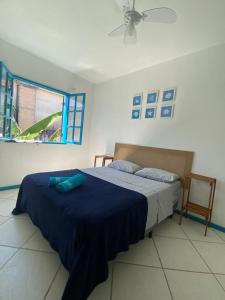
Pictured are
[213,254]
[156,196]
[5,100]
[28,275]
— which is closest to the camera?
[28,275]

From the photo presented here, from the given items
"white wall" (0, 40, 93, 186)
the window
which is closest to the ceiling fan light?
the window

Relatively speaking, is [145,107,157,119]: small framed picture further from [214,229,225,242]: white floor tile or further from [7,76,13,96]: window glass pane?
[7,76,13,96]: window glass pane

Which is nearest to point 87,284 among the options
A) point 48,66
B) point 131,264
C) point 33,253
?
point 131,264

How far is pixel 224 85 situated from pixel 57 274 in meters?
2.95

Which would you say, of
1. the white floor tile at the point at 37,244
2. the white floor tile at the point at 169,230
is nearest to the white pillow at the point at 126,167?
the white floor tile at the point at 169,230

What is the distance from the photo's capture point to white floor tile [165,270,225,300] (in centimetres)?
123

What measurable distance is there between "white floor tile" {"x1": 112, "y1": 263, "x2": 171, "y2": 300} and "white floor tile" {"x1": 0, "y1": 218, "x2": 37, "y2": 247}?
3.42 feet

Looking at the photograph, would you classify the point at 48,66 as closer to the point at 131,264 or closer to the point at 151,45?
the point at 151,45

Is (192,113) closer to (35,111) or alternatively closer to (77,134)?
(77,134)

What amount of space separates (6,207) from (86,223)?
181 centimetres

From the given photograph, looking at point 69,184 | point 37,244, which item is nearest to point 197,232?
point 69,184

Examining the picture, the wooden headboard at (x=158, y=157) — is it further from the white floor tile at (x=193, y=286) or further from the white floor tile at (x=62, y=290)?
the white floor tile at (x=62, y=290)

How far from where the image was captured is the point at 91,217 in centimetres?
119

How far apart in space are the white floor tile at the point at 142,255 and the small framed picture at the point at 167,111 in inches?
79.3
